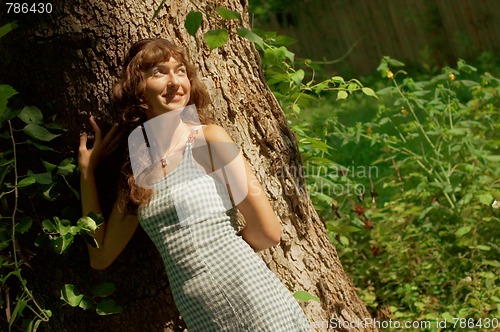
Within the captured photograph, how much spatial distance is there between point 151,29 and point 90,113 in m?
0.34

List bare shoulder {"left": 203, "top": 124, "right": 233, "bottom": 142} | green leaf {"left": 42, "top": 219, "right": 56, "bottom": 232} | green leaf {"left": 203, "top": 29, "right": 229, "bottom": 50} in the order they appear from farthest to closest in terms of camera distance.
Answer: green leaf {"left": 42, "top": 219, "right": 56, "bottom": 232} < bare shoulder {"left": 203, "top": 124, "right": 233, "bottom": 142} < green leaf {"left": 203, "top": 29, "right": 229, "bottom": 50}

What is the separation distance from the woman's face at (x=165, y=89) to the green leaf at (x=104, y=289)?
23.7 inches

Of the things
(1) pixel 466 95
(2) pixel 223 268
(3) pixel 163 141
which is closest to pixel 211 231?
(2) pixel 223 268

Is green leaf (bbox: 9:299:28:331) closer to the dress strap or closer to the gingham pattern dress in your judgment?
the gingham pattern dress

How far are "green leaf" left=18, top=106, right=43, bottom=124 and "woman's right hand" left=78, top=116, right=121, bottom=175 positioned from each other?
7.1 inches

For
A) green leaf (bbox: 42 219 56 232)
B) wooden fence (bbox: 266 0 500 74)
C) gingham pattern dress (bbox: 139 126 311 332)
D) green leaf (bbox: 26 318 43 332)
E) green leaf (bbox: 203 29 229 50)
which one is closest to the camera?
green leaf (bbox: 203 29 229 50)

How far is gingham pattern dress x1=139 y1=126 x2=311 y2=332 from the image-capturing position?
2.65m

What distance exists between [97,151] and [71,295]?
1.66ft

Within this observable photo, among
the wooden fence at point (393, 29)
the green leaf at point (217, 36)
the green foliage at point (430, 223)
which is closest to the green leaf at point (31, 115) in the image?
the green leaf at point (217, 36)

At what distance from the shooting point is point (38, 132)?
2.88 meters

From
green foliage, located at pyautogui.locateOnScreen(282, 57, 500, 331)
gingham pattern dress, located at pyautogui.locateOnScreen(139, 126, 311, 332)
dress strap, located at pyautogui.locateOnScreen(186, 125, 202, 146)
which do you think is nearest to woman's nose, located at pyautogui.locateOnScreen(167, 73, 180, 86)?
dress strap, located at pyautogui.locateOnScreen(186, 125, 202, 146)

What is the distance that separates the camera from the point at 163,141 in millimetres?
2779

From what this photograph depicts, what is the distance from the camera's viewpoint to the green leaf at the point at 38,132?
287cm

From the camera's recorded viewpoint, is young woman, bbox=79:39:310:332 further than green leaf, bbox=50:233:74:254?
No
